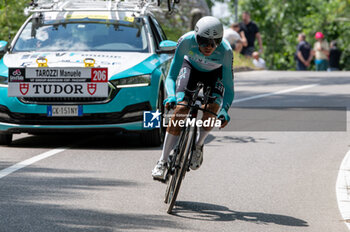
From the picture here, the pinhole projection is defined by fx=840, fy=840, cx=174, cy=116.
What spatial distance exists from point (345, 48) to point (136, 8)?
34.8 meters

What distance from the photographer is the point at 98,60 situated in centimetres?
1111

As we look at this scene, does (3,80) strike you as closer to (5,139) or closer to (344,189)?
(5,139)

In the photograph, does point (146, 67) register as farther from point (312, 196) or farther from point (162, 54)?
point (312, 196)

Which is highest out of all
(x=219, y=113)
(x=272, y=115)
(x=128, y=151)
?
(x=219, y=113)

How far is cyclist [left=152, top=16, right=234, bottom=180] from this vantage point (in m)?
7.34

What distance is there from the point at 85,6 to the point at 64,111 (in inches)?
105

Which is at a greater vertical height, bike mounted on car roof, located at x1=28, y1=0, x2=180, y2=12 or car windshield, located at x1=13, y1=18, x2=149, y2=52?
bike mounted on car roof, located at x1=28, y1=0, x2=180, y2=12

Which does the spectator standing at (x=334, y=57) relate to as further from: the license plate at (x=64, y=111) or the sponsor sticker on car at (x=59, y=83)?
the license plate at (x=64, y=111)

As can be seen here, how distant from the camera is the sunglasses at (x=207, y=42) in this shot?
7.21 m

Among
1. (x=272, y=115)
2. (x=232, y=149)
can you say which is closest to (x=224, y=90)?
(x=232, y=149)

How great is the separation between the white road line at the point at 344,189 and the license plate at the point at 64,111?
3383mm

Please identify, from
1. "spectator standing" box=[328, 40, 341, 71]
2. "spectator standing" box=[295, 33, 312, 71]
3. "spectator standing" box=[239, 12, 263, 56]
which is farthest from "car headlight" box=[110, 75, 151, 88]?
"spectator standing" box=[328, 40, 341, 71]

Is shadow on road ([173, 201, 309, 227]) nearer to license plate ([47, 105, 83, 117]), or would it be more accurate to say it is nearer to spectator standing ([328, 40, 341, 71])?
license plate ([47, 105, 83, 117])

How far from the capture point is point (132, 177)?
9.04m
